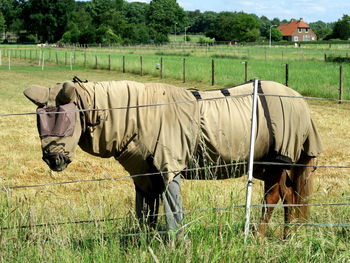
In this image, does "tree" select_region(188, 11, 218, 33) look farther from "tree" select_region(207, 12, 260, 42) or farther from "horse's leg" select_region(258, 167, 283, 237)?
"horse's leg" select_region(258, 167, 283, 237)

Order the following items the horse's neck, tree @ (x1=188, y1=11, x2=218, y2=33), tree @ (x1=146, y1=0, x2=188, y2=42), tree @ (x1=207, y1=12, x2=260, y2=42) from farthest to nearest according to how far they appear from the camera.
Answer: tree @ (x1=188, y1=11, x2=218, y2=33), tree @ (x1=146, y1=0, x2=188, y2=42), tree @ (x1=207, y1=12, x2=260, y2=42), the horse's neck

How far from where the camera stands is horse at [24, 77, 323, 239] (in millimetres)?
3664

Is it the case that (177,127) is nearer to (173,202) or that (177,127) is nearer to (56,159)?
(173,202)

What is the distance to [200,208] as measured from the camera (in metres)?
3.77

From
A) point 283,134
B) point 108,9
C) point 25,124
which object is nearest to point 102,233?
point 283,134

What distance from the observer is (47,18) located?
109250mm

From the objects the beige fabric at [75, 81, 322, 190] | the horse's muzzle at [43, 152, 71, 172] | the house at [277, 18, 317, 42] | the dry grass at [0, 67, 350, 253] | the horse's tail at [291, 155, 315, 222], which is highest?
the house at [277, 18, 317, 42]

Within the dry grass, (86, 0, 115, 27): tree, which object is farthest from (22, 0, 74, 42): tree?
the dry grass

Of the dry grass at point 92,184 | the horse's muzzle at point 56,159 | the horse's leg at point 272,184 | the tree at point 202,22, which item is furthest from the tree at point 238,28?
the horse's muzzle at point 56,159

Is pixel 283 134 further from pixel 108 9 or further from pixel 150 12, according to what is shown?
pixel 150 12

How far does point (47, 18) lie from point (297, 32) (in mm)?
65187

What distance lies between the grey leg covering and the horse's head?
0.82 m

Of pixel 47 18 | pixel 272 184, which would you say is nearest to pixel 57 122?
pixel 272 184

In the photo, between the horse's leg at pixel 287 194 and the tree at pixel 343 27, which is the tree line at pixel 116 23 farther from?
the horse's leg at pixel 287 194
